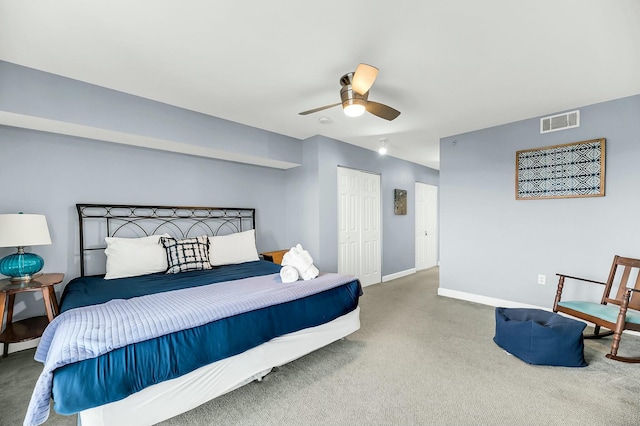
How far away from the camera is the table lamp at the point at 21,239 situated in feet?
7.38

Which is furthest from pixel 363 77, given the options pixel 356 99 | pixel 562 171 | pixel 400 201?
pixel 400 201

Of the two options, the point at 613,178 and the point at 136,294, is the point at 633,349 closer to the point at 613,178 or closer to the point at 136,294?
the point at 613,178

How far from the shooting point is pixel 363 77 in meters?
2.09

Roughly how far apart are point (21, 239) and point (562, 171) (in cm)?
560

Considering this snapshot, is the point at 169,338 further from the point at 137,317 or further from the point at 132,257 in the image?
the point at 132,257

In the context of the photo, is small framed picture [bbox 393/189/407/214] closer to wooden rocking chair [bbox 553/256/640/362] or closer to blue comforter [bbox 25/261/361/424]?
wooden rocking chair [bbox 553/256/640/362]

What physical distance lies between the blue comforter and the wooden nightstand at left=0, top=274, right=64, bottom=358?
0.17 metres

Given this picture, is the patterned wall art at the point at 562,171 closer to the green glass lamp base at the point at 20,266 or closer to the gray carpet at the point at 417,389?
the gray carpet at the point at 417,389

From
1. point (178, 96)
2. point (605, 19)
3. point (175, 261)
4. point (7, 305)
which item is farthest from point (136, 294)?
point (605, 19)

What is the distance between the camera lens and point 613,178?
3.07 meters

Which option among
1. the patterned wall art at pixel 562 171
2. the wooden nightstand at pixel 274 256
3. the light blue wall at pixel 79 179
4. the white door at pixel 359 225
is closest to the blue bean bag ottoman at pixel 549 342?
the patterned wall art at pixel 562 171

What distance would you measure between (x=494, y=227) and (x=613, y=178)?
51.2 inches

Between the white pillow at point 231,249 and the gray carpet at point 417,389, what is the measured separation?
1585mm

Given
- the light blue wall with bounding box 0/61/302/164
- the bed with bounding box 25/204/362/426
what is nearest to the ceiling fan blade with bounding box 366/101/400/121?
the bed with bounding box 25/204/362/426
